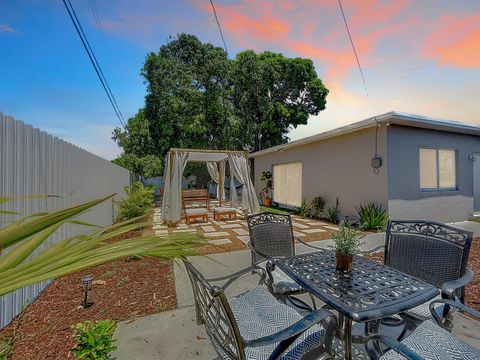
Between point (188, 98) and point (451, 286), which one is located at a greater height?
point (188, 98)

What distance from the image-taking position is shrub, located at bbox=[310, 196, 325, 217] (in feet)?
28.8

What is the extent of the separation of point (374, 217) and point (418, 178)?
1.90 metres

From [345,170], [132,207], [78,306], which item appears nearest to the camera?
[78,306]

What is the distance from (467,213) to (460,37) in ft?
19.6

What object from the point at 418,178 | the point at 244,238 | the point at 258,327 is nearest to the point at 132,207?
the point at 244,238

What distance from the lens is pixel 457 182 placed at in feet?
24.9

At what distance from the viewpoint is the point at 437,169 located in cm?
728

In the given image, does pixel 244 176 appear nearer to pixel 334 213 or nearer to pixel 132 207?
pixel 334 213

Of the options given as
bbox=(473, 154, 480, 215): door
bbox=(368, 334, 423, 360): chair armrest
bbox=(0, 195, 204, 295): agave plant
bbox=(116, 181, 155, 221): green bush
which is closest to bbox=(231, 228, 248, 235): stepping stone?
bbox=(116, 181, 155, 221): green bush

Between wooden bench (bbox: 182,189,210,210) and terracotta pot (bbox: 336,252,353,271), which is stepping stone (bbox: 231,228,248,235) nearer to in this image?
wooden bench (bbox: 182,189,210,210)

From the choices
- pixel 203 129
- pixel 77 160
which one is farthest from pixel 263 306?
pixel 203 129

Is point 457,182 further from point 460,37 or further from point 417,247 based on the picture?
point 417,247

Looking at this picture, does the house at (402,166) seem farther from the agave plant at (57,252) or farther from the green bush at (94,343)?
the green bush at (94,343)

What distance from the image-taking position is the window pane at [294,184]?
10539 millimetres
